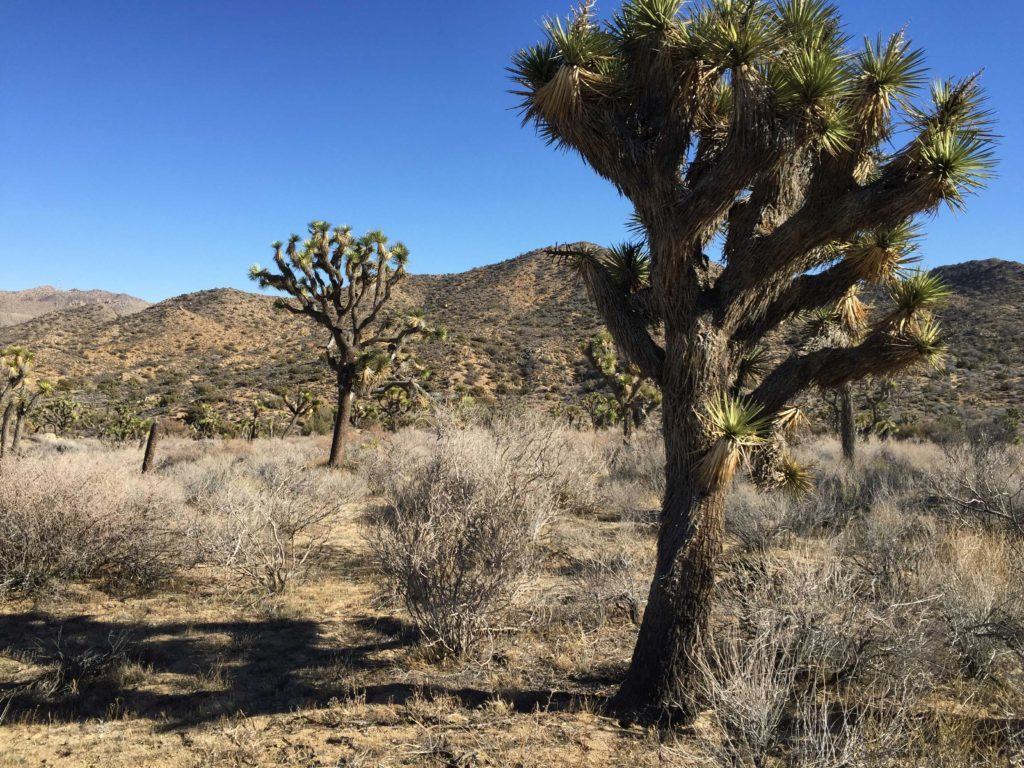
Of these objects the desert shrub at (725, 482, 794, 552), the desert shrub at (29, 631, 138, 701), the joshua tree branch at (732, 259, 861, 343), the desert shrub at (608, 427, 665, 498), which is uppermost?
the joshua tree branch at (732, 259, 861, 343)

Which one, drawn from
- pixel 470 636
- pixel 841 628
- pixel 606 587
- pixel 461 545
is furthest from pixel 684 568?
pixel 606 587

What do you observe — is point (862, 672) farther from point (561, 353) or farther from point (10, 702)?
point (561, 353)

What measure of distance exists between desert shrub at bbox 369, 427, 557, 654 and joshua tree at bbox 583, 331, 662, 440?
13615 millimetres

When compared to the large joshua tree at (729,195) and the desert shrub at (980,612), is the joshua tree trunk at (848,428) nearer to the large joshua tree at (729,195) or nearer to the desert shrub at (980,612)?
the desert shrub at (980,612)

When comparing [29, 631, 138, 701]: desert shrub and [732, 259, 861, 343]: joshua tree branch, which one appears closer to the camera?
[732, 259, 861, 343]: joshua tree branch

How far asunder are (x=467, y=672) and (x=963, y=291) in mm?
44071

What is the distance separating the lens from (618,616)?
6555mm

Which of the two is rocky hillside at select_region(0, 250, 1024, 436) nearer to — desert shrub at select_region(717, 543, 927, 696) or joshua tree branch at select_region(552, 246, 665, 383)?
joshua tree branch at select_region(552, 246, 665, 383)

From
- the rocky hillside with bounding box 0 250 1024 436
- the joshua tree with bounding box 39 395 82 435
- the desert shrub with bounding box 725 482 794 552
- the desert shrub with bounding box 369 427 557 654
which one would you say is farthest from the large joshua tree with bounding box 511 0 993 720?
the joshua tree with bounding box 39 395 82 435

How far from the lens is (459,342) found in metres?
41.2

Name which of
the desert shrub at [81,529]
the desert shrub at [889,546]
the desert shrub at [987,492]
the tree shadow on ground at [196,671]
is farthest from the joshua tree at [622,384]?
the tree shadow on ground at [196,671]

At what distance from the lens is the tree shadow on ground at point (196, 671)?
15.5ft

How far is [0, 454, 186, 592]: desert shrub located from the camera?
6914 millimetres

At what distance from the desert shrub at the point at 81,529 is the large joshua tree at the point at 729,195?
20.5 feet
